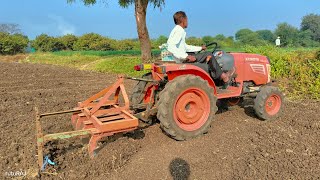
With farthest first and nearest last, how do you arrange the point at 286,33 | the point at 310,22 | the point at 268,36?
the point at 310,22
the point at 268,36
the point at 286,33

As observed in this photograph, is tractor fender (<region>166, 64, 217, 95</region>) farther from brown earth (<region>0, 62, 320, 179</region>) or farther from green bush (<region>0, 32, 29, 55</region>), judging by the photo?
green bush (<region>0, 32, 29, 55</region>)

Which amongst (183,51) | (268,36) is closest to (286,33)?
(268,36)

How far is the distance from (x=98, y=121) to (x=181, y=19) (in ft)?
6.67

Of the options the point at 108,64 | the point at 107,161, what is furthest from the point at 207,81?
the point at 108,64

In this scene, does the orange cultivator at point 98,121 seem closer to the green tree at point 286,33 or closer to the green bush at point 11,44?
the green tree at point 286,33

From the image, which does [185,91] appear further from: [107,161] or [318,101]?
[318,101]

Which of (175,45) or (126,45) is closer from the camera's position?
(175,45)

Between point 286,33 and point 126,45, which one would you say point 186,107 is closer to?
point 286,33

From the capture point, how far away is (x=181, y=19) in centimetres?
502

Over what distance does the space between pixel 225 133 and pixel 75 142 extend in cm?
222

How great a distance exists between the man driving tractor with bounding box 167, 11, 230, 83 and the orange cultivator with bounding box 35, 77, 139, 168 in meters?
0.97

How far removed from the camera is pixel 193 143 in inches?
181

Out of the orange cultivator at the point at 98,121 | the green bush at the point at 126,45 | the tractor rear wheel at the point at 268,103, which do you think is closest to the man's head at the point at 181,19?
the orange cultivator at the point at 98,121

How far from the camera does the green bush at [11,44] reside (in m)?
28.2
